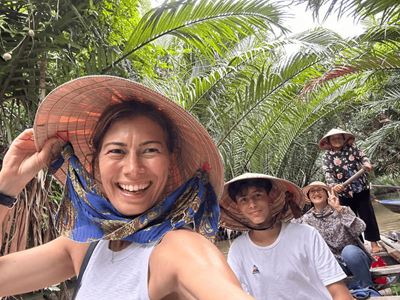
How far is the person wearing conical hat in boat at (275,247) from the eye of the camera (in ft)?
5.60

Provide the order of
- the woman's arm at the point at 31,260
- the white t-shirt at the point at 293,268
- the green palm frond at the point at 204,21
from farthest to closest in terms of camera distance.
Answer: the green palm frond at the point at 204,21
the white t-shirt at the point at 293,268
the woman's arm at the point at 31,260

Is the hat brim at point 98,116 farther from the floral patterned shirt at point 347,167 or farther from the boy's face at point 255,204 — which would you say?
the floral patterned shirt at point 347,167

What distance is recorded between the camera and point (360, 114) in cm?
975

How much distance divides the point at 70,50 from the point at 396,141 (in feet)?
27.5

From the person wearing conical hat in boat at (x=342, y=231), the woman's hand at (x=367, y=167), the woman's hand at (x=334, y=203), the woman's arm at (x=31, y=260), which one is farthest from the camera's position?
the woman's hand at (x=367, y=167)

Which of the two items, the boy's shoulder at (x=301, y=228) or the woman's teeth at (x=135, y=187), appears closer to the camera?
the woman's teeth at (x=135, y=187)

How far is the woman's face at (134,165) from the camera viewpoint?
91 cm

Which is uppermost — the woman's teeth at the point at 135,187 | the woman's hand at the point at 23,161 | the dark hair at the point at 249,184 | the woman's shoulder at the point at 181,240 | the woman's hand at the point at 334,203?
the woman's hand at the point at 23,161

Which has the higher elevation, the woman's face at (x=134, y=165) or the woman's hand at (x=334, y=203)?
the woman's face at (x=134, y=165)

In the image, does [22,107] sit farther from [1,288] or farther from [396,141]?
[396,141]

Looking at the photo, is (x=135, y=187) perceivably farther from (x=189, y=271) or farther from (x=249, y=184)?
(x=249, y=184)

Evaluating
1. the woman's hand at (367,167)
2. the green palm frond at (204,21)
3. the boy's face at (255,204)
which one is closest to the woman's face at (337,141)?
the woman's hand at (367,167)

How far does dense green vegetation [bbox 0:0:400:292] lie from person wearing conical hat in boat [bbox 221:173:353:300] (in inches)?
44.1

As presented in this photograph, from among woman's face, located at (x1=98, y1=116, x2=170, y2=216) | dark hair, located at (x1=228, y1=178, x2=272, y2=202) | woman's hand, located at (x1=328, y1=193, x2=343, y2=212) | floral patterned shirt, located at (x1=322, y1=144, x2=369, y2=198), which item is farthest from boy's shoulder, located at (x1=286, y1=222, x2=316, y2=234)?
floral patterned shirt, located at (x1=322, y1=144, x2=369, y2=198)
